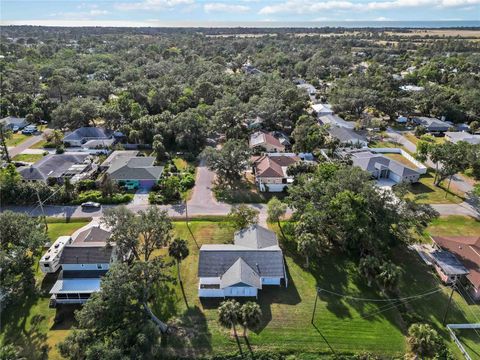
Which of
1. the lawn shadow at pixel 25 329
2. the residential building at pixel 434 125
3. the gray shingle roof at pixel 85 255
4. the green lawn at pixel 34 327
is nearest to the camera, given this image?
the lawn shadow at pixel 25 329

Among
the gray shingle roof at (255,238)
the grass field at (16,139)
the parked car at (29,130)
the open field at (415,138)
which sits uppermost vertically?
the gray shingle roof at (255,238)

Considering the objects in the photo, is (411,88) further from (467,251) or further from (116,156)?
(116,156)

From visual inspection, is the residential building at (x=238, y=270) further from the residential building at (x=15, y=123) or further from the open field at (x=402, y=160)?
the residential building at (x=15, y=123)

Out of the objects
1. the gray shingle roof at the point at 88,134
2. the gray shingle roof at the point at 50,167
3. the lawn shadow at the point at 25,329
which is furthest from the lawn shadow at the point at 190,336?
the gray shingle roof at the point at 88,134

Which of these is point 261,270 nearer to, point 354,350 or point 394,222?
point 354,350

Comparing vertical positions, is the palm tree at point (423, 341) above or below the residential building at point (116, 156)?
above

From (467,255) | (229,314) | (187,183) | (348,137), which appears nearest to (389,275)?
(467,255)

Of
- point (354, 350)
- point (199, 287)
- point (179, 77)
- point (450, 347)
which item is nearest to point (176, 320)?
point (199, 287)
